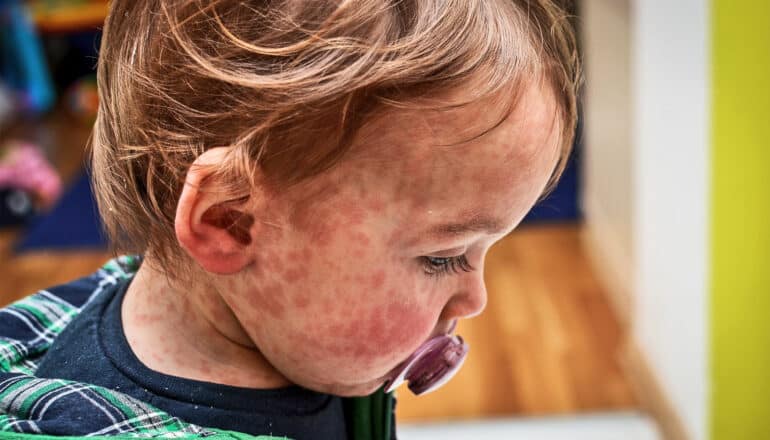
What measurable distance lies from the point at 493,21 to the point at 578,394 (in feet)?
4.85

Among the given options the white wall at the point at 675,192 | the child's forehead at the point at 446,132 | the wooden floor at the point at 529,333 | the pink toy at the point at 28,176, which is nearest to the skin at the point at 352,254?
the child's forehead at the point at 446,132

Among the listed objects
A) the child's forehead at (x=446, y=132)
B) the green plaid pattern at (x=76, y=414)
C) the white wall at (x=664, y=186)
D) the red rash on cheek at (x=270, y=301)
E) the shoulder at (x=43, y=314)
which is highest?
the child's forehead at (x=446, y=132)

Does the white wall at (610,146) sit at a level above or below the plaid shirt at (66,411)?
below

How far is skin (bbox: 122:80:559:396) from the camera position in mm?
593

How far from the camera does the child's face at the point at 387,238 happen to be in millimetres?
592

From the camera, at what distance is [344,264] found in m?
0.62

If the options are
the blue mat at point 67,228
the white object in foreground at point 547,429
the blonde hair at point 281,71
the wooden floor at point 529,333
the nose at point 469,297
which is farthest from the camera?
the blue mat at point 67,228

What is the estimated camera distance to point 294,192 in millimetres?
597

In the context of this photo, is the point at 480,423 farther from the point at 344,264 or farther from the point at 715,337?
the point at 344,264

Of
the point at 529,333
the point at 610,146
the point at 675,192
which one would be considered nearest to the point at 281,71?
the point at 675,192

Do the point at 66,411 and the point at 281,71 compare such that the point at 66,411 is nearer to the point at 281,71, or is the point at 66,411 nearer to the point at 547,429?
the point at 281,71

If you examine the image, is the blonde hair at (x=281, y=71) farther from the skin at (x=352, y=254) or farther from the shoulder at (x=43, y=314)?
the shoulder at (x=43, y=314)

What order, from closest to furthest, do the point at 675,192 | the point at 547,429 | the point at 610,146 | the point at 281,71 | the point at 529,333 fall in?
the point at 281,71
the point at 675,192
the point at 547,429
the point at 529,333
the point at 610,146

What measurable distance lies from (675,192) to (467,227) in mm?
1121
